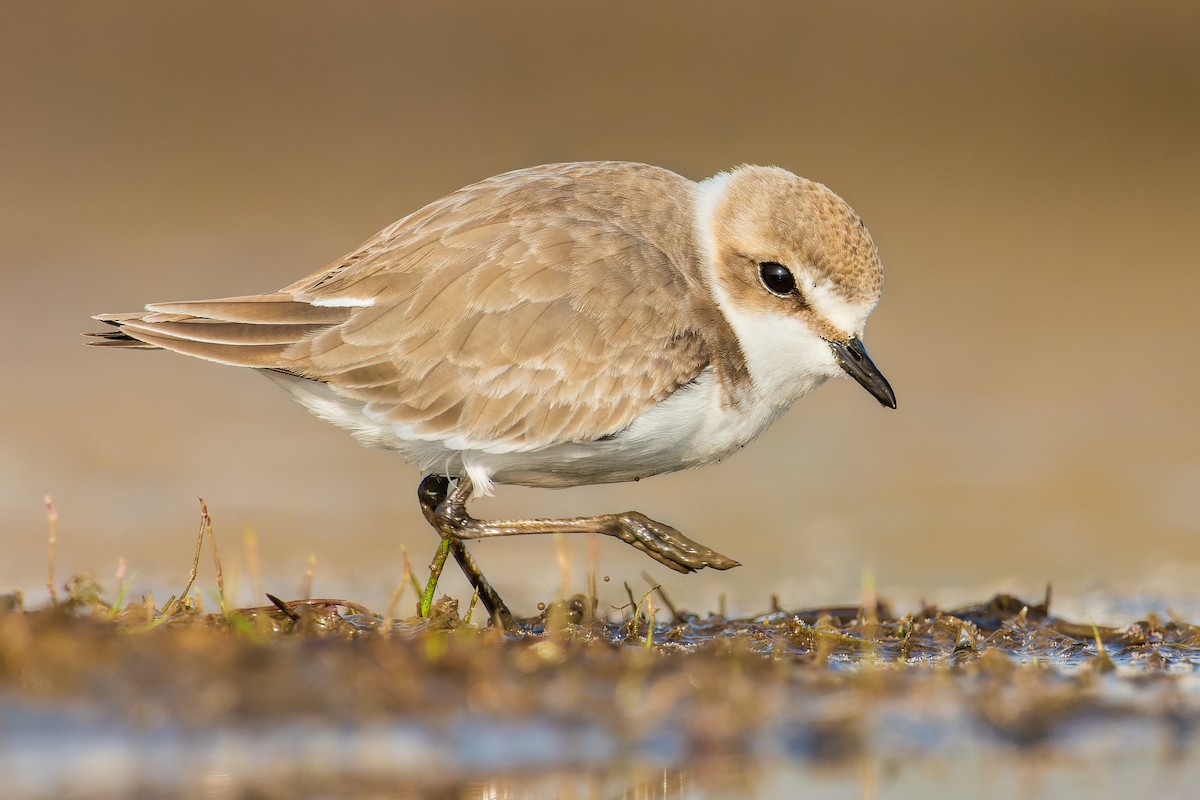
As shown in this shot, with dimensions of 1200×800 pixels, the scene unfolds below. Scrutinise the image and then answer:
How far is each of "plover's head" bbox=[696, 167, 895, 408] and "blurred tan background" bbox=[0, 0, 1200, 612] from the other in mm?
1748

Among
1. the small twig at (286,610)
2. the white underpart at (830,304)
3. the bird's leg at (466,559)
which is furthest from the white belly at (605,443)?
the small twig at (286,610)

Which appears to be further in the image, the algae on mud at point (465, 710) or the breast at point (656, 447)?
the breast at point (656, 447)

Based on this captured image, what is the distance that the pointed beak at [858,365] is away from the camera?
632 cm

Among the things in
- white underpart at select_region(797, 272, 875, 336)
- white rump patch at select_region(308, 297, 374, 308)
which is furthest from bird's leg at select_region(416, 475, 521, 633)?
white underpart at select_region(797, 272, 875, 336)

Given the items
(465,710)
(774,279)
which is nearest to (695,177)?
(774,279)

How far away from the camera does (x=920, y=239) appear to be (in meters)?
17.0

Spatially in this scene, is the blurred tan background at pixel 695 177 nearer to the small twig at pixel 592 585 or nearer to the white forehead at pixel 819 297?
the small twig at pixel 592 585

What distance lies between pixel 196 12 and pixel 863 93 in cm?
868

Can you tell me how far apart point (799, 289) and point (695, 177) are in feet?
34.2

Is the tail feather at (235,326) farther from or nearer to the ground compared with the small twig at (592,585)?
farther from the ground

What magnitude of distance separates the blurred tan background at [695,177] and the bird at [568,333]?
169cm

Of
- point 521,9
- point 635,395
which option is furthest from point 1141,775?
point 521,9

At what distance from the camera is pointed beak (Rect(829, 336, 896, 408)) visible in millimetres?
6316

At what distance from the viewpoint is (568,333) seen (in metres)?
6.10
